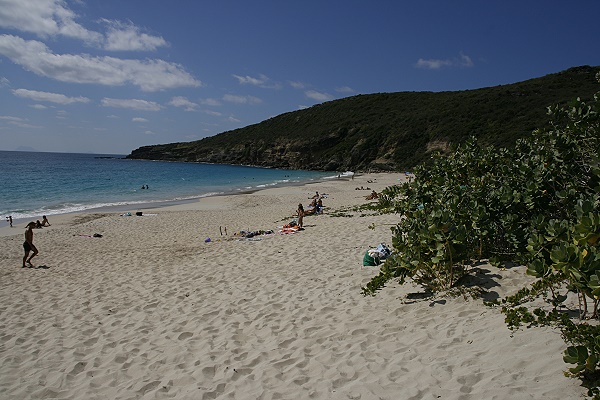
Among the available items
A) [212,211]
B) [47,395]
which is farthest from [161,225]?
[47,395]

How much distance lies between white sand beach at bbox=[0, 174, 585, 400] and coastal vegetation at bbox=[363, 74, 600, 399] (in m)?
0.33

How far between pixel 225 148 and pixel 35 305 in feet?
336

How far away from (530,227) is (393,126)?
70.6m

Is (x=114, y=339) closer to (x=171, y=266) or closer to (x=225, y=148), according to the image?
(x=171, y=266)

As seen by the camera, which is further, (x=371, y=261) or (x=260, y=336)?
Answer: (x=371, y=261)

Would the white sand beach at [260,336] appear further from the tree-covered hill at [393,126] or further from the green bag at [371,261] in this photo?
the tree-covered hill at [393,126]

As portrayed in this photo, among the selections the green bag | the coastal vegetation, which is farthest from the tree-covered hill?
the coastal vegetation

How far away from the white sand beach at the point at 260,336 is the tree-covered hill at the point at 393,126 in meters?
38.0

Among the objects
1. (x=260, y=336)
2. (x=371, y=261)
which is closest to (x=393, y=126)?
(x=371, y=261)

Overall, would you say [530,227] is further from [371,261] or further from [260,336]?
[260,336]

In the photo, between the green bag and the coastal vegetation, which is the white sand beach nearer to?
the green bag

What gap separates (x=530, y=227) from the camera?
203 inches

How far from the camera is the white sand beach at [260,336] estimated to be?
11.2 feet

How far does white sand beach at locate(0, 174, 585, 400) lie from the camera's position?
341 centimetres
